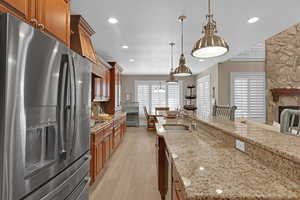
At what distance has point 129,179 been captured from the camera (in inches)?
119

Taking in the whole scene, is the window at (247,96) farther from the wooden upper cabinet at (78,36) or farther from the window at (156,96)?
the wooden upper cabinet at (78,36)

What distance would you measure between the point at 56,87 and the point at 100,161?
210 cm

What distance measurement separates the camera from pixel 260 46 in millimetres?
5867

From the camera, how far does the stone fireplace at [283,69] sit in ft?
18.1

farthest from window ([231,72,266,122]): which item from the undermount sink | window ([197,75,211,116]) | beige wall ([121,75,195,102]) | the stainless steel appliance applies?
the stainless steel appliance

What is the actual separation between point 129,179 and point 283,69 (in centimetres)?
589

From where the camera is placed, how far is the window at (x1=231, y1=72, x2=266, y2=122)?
655cm

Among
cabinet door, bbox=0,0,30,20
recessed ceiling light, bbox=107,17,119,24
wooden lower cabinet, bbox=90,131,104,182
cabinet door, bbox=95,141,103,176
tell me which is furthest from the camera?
recessed ceiling light, bbox=107,17,119,24

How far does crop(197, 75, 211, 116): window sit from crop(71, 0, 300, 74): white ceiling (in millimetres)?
3303

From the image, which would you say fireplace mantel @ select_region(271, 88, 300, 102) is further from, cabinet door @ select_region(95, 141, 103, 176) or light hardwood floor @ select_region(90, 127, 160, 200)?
cabinet door @ select_region(95, 141, 103, 176)

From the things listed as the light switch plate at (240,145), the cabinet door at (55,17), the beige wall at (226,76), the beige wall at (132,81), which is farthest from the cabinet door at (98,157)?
the beige wall at (132,81)

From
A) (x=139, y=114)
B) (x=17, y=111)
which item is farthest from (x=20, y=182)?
(x=139, y=114)

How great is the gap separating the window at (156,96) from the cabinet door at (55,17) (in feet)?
24.3

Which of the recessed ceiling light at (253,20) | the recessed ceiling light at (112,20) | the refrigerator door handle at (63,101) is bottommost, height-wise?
the refrigerator door handle at (63,101)
